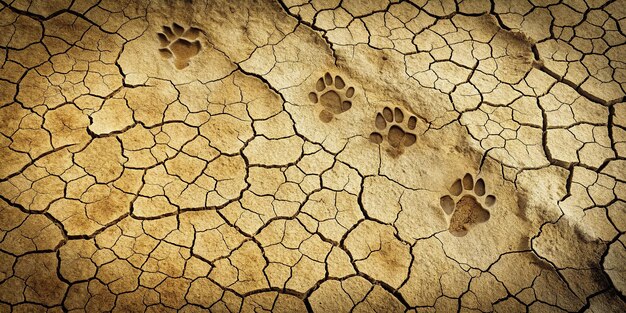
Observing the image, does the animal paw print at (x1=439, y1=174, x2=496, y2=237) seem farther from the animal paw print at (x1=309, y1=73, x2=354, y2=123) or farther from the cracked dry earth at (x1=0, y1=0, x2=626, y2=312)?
the animal paw print at (x1=309, y1=73, x2=354, y2=123)

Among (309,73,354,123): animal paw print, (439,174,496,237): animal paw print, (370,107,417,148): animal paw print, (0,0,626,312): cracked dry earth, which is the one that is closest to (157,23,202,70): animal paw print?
(0,0,626,312): cracked dry earth

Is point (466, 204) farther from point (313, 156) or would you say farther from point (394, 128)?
point (313, 156)

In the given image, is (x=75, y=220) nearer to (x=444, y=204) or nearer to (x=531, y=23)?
(x=444, y=204)

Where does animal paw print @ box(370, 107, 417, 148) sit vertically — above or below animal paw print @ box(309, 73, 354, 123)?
above

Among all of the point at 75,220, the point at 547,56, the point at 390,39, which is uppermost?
the point at 547,56

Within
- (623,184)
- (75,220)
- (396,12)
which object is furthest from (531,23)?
(75,220)

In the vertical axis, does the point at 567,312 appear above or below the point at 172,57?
above
